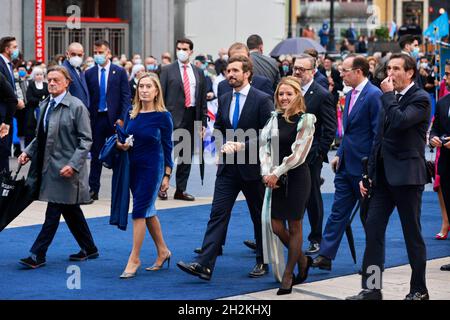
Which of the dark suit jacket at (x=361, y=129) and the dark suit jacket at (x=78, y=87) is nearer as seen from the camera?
the dark suit jacket at (x=361, y=129)

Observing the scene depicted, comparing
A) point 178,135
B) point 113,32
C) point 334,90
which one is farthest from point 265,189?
point 113,32

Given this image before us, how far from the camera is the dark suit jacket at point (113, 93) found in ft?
50.7

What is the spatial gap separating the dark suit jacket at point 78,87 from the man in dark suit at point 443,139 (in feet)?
17.5

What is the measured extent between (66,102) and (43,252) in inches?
55.6

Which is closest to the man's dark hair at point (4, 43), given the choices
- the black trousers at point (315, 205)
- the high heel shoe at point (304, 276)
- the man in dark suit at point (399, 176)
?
the black trousers at point (315, 205)

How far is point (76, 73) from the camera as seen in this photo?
14.9 meters

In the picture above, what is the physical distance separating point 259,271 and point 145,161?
56.1 inches

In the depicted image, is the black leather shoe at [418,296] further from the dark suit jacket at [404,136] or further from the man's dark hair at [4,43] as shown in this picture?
the man's dark hair at [4,43]

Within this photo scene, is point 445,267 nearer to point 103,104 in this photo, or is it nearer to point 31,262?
point 31,262

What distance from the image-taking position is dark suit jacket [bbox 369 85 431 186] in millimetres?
8695

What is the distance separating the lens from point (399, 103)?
29.1 ft

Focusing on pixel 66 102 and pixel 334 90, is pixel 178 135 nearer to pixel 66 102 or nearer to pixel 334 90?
pixel 66 102

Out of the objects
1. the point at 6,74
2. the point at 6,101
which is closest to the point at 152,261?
the point at 6,101

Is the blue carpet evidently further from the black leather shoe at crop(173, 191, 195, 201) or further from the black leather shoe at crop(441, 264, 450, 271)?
the black leather shoe at crop(173, 191, 195, 201)
